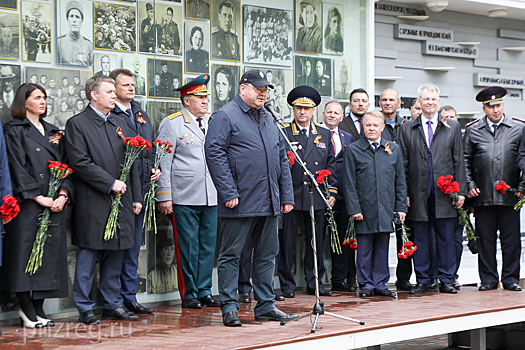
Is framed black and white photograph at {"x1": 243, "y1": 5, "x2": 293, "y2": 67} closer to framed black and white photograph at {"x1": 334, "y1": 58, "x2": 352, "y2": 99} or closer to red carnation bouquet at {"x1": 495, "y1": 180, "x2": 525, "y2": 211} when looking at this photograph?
framed black and white photograph at {"x1": 334, "y1": 58, "x2": 352, "y2": 99}

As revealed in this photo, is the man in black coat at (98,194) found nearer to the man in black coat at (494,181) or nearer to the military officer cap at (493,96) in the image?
the man in black coat at (494,181)

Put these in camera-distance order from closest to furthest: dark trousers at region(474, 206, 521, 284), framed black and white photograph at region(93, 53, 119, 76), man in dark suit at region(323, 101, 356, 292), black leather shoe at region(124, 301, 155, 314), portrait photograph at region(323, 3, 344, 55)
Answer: black leather shoe at region(124, 301, 155, 314), framed black and white photograph at region(93, 53, 119, 76), dark trousers at region(474, 206, 521, 284), man in dark suit at region(323, 101, 356, 292), portrait photograph at region(323, 3, 344, 55)

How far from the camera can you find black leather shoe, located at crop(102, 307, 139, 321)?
5.16 metres

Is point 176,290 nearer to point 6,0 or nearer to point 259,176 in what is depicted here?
point 259,176

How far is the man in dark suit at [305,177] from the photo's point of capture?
247 inches

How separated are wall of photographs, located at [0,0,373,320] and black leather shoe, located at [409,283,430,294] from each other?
207 cm

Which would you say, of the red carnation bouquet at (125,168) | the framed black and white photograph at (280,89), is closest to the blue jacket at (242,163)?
the red carnation bouquet at (125,168)

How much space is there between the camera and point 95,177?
498 centimetres

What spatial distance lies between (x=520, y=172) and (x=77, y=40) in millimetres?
4379

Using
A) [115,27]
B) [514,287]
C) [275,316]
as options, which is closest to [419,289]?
[514,287]

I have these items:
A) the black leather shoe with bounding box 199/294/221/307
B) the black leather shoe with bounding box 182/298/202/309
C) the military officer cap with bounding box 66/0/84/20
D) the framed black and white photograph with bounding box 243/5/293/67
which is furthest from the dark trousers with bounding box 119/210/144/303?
the framed black and white photograph with bounding box 243/5/293/67

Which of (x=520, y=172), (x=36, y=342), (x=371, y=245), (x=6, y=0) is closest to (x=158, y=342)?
(x=36, y=342)

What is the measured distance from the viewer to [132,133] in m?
5.50

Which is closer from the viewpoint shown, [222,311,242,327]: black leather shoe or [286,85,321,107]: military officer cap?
[222,311,242,327]: black leather shoe
